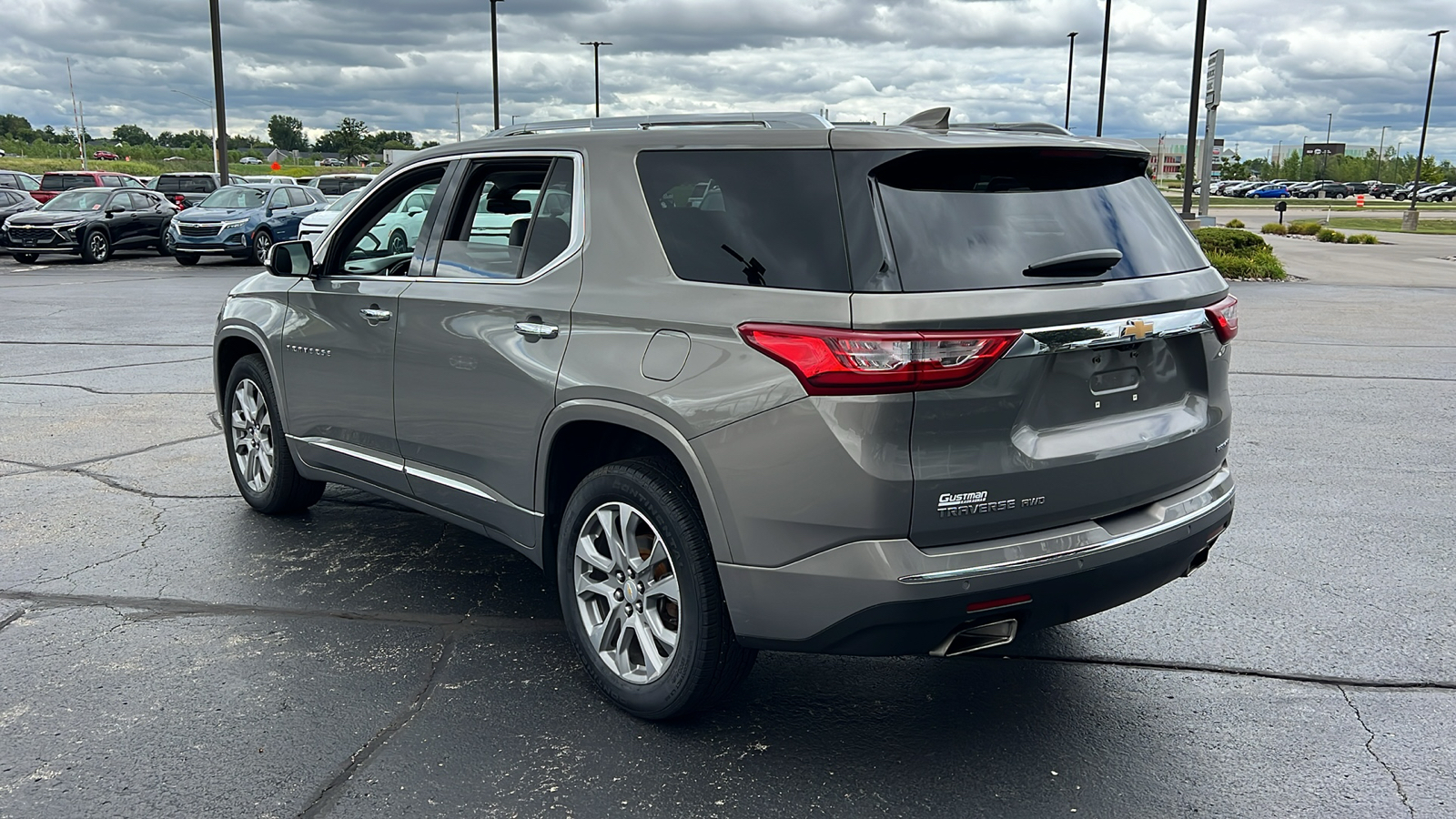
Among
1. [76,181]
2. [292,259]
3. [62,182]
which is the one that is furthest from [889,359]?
[62,182]

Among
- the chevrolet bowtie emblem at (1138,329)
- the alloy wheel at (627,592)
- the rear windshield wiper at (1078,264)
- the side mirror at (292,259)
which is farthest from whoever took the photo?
the side mirror at (292,259)

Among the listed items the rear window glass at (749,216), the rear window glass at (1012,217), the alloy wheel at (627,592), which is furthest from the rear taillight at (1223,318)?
the alloy wheel at (627,592)

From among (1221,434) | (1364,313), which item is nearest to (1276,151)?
(1364,313)

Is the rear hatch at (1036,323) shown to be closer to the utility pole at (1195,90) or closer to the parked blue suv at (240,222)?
the parked blue suv at (240,222)

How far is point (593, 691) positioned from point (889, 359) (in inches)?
67.2

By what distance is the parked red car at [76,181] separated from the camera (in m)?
33.0

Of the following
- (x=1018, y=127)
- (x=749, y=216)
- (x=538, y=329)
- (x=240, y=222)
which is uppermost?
(x=1018, y=127)

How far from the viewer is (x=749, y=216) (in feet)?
11.3

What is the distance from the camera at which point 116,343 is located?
505 inches

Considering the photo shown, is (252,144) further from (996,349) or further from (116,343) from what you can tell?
(996,349)

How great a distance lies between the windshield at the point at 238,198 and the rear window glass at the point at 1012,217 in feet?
80.7

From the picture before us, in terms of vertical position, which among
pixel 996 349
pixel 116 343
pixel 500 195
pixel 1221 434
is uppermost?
→ pixel 500 195

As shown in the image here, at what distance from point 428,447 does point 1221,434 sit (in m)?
2.85

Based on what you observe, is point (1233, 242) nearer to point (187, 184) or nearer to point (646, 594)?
point (646, 594)
